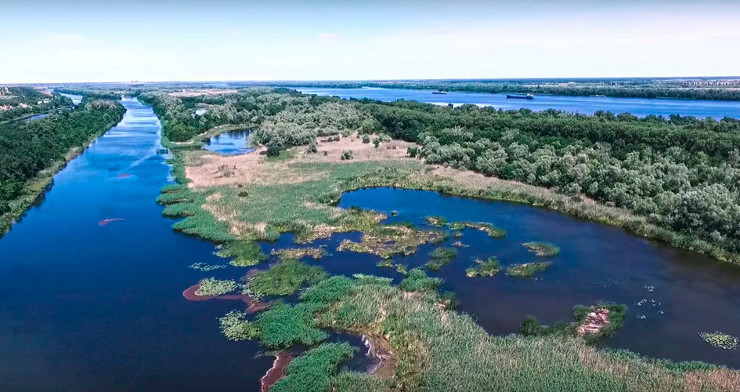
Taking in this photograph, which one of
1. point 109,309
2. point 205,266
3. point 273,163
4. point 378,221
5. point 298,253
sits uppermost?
point 273,163

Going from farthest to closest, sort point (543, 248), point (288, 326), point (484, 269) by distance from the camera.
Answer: point (543, 248) < point (484, 269) < point (288, 326)

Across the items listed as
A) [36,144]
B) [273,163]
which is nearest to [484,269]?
[273,163]

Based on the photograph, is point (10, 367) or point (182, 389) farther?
point (10, 367)

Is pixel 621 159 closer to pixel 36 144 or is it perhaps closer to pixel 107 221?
pixel 107 221

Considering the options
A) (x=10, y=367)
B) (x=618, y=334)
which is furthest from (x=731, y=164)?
(x=10, y=367)

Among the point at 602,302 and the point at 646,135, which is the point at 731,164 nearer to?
the point at 646,135

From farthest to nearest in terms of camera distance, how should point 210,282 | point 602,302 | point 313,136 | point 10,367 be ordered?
1. point 313,136
2. point 210,282
3. point 602,302
4. point 10,367

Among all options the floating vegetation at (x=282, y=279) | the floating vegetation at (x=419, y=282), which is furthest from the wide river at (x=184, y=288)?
the floating vegetation at (x=282, y=279)
